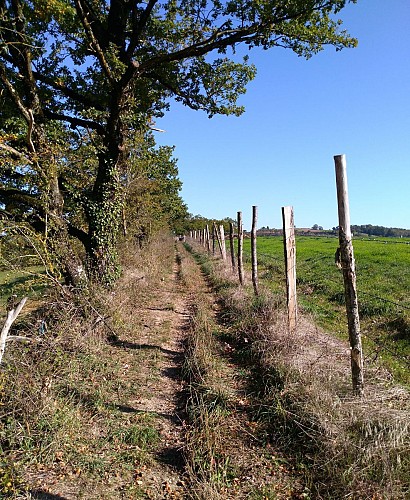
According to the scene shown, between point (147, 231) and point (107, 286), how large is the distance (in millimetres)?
14062

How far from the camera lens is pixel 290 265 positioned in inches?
307

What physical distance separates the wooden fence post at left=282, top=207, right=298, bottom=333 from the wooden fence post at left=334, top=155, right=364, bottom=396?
2.47 metres

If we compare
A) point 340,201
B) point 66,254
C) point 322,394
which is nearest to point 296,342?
point 322,394

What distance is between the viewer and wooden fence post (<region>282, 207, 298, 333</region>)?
7.61 metres

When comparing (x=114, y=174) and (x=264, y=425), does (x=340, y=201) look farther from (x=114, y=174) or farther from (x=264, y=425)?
(x=114, y=174)

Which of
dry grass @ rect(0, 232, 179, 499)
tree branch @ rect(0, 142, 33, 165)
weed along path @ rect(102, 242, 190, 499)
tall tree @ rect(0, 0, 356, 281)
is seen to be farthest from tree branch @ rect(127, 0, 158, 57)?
weed along path @ rect(102, 242, 190, 499)

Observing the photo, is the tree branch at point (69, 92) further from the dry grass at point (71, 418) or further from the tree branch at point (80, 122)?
the dry grass at point (71, 418)

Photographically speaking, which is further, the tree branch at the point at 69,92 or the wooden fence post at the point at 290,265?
the tree branch at the point at 69,92

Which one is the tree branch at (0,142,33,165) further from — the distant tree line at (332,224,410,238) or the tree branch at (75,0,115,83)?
the distant tree line at (332,224,410,238)

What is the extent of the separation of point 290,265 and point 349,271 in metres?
2.99

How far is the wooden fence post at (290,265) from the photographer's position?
7.61 m

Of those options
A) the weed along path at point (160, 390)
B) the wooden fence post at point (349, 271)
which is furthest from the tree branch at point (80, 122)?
the wooden fence post at point (349, 271)

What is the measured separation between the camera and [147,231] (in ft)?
80.4

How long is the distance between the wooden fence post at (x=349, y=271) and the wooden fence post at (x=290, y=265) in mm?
2469
